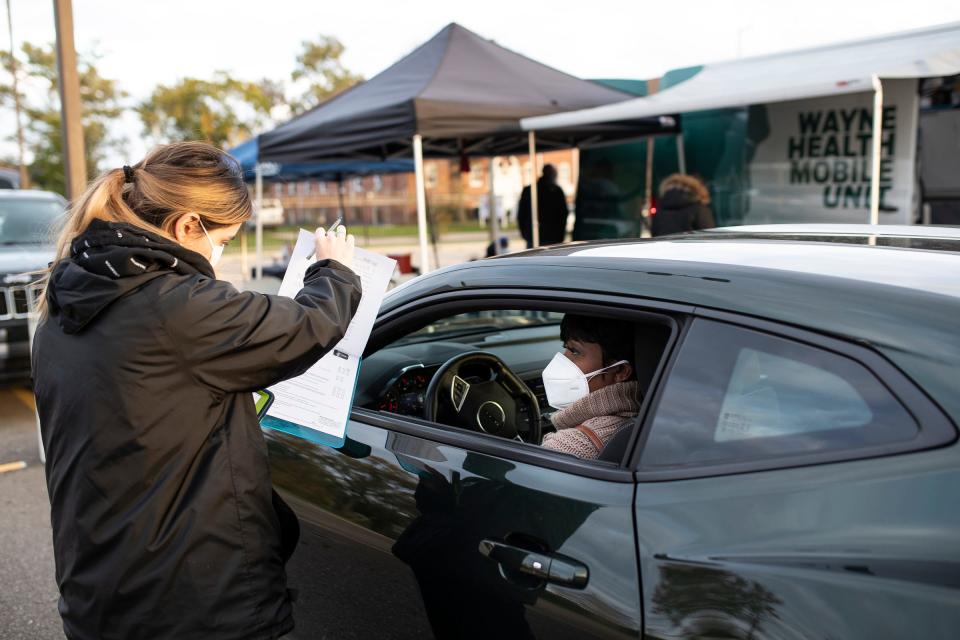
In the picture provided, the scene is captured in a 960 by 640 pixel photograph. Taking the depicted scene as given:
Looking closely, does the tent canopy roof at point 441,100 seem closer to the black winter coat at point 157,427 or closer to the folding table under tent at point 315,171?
the folding table under tent at point 315,171

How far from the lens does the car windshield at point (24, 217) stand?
27.2 ft

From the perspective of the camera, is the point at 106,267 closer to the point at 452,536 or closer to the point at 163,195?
the point at 163,195

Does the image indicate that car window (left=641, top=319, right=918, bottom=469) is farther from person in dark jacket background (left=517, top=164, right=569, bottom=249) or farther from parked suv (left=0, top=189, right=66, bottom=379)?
person in dark jacket background (left=517, top=164, right=569, bottom=249)

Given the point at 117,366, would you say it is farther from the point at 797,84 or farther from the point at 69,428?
the point at 797,84

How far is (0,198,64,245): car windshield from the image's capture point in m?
8.29

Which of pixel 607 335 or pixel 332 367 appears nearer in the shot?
pixel 332 367

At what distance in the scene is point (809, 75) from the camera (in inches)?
249

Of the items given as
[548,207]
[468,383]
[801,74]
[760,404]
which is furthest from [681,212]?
[760,404]

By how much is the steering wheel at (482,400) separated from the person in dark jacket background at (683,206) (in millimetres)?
5196

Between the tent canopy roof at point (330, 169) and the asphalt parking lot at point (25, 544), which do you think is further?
the tent canopy roof at point (330, 169)

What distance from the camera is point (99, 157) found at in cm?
3766

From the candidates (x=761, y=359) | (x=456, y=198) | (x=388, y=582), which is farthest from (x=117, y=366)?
(x=456, y=198)

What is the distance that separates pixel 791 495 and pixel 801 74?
600 cm

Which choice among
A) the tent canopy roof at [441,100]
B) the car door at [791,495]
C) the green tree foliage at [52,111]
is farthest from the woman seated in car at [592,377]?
the green tree foliage at [52,111]
